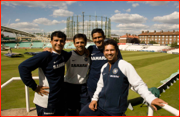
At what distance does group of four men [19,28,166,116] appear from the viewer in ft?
5.99

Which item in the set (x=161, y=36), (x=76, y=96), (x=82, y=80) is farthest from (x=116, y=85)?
(x=161, y=36)

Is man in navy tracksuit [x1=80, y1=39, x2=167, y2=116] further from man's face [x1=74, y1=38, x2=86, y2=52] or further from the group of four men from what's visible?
man's face [x1=74, y1=38, x2=86, y2=52]

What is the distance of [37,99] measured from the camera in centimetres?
229

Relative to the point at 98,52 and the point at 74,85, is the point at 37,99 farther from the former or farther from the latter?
the point at 98,52

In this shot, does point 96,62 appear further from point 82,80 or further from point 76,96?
point 76,96

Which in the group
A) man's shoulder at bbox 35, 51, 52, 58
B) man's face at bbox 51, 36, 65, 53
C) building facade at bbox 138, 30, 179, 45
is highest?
building facade at bbox 138, 30, 179, 45

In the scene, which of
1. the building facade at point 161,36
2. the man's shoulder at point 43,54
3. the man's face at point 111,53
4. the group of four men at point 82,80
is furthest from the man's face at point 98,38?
the building facade at point 161,36

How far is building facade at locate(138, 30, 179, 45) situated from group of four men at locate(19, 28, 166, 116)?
113 metres

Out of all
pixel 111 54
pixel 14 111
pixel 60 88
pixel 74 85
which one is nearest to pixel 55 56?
pixel 60 88

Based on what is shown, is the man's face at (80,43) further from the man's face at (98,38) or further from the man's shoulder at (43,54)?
the man's shoulder at (43,54)

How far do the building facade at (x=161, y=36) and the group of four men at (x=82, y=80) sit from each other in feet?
370

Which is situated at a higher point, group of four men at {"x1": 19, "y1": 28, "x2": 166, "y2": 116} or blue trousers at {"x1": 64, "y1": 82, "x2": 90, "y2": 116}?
group of four men at {"x1": 19, "y1": 28, "x2": 166, "y2": 116}

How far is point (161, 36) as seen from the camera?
10056cm

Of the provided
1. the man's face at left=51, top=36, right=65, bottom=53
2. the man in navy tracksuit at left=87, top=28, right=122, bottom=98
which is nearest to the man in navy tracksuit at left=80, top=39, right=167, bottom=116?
the man in navy tracksuit at left=87, top=28, right=122, bottom=98
